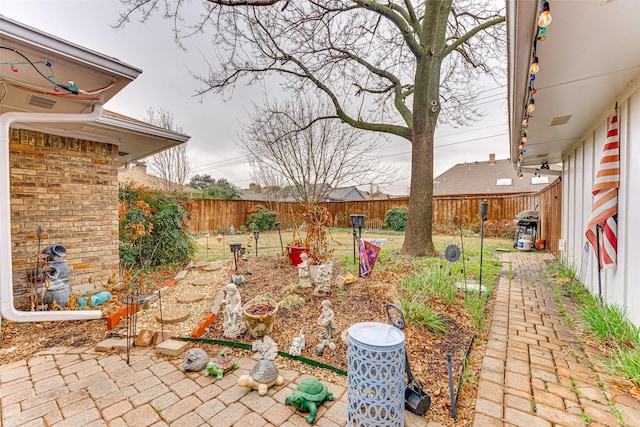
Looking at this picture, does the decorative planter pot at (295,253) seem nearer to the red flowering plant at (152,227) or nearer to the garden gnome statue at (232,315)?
the red flowering plant at (152,227)

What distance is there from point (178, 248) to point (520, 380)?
562 cm

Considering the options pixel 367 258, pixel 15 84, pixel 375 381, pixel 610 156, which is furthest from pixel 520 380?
pixel 15 84

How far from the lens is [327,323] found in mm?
2426

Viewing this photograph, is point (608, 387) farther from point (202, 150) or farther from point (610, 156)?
point (202, 150)

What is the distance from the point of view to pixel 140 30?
467 centimetres

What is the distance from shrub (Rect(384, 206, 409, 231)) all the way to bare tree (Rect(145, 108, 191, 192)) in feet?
32.5

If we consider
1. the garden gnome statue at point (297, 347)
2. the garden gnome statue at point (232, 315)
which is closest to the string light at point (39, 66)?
the garden gnome statue at point (232, 315)

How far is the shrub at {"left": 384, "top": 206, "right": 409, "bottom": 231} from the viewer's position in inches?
492

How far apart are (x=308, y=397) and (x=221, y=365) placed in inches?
34.2

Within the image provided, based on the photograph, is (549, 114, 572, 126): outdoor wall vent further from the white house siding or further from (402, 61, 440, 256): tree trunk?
(402, 61, 440, 256): tree trunk

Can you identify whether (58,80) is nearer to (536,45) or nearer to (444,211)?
(536,45)

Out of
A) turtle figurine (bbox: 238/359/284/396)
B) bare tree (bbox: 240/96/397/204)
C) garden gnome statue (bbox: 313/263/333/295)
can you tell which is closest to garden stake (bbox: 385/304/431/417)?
turtle figurine (bbox: 238/359/284/396)

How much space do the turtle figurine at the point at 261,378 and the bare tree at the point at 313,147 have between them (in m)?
5.55

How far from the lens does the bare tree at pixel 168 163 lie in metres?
11.8
